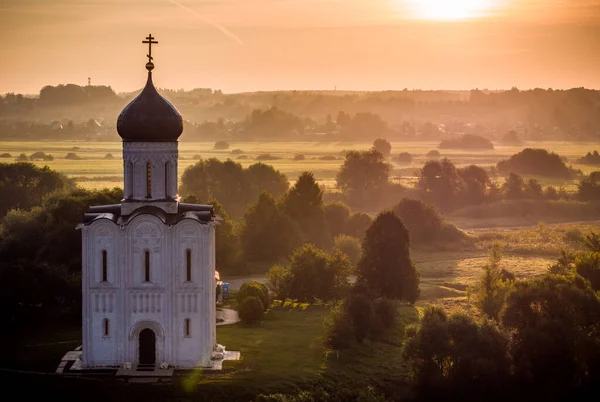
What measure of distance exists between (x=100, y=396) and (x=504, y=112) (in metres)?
176

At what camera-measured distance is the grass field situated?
3639 inches

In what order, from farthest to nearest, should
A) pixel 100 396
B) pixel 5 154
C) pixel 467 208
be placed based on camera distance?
1. pixel 5 154
2. pixel 467 208
3. pixel 100 396

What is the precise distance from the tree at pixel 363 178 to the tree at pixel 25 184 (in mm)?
21369

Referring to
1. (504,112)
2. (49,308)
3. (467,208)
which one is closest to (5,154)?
(467,208)

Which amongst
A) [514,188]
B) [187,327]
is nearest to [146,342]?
[187,327]

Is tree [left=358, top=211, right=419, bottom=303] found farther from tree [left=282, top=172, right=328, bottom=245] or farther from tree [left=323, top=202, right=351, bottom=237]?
tree [left=323, top=202, right=351, bottom=237]

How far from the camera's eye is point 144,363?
32125mm

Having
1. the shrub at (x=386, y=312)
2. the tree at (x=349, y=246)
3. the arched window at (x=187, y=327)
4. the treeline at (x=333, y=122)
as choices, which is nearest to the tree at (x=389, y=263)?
the shrub at (x=386, y=312)

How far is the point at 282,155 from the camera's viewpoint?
12319 cm

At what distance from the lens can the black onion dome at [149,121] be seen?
32.3 metres

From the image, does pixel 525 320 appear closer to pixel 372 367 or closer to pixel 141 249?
pixel 372 367

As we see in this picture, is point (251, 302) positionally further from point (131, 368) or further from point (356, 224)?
point (356, 224)

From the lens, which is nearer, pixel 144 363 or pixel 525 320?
pixel 144 363

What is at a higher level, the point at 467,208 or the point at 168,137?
the point at 168,137
